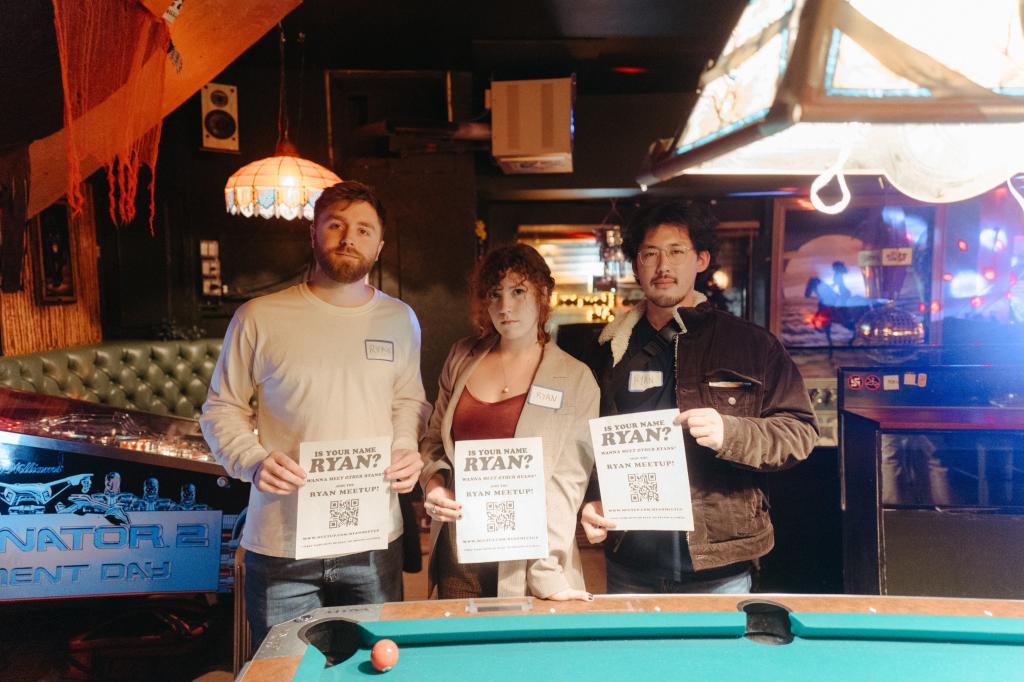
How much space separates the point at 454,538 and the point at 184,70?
3.24 metres

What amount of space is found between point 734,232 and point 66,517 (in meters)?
5.32

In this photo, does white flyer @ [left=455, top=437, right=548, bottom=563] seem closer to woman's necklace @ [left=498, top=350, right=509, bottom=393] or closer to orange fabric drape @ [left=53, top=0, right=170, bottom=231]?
woman's necklace @ [left=498, top=350, right=509, bottom=393]

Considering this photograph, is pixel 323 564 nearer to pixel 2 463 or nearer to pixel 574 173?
pixel 2 463

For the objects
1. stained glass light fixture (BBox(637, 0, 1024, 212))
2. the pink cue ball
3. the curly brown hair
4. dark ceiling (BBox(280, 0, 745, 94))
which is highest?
dark ceiling (BBox(280, 0, 745, 94))

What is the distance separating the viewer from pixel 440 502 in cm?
176

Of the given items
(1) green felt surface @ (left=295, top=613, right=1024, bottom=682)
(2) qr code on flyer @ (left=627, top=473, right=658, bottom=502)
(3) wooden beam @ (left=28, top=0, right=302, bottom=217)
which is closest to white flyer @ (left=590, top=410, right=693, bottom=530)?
(2) qr code on flyer @ (left=627, top=473, right=658, bottom=502)

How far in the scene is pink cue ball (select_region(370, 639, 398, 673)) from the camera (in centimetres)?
129

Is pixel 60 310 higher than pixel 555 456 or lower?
higher

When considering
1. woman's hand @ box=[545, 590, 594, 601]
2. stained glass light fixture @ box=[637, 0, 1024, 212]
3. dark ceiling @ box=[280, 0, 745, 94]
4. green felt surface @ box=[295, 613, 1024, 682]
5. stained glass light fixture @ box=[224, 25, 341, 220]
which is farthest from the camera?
dark ceiling @ box=[280, 0, 745, 94]

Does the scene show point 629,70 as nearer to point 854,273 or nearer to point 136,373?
point 854,273

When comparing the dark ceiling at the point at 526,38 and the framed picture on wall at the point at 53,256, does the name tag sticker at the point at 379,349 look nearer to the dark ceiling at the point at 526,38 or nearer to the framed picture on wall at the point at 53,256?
the dark ceiling at the point at 526,38

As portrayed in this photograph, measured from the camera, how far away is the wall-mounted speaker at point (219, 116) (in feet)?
16.8

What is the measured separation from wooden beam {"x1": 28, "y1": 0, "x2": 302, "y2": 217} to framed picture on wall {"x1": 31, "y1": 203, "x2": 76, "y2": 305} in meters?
1.13

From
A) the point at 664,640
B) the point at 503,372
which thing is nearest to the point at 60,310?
the point at 503,372
